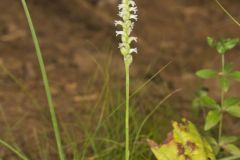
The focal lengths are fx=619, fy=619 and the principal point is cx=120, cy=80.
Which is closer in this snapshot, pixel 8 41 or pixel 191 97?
pixel 191 97

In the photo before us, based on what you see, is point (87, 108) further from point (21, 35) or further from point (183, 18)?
point (183, 18)

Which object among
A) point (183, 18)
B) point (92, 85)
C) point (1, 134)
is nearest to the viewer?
point (1, 134)

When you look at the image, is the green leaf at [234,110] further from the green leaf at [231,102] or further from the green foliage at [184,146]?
the green foliage at [184,146]

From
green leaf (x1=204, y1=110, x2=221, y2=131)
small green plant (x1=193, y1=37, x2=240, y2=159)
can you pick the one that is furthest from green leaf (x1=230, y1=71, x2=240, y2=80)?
green leaf (x1=204, y1=110, x2=221, y2=131)

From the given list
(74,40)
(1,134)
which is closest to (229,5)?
(74,40)

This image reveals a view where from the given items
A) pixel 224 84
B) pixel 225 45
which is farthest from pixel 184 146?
pixel 225 45

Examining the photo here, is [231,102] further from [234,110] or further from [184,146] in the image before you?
[184,146]
